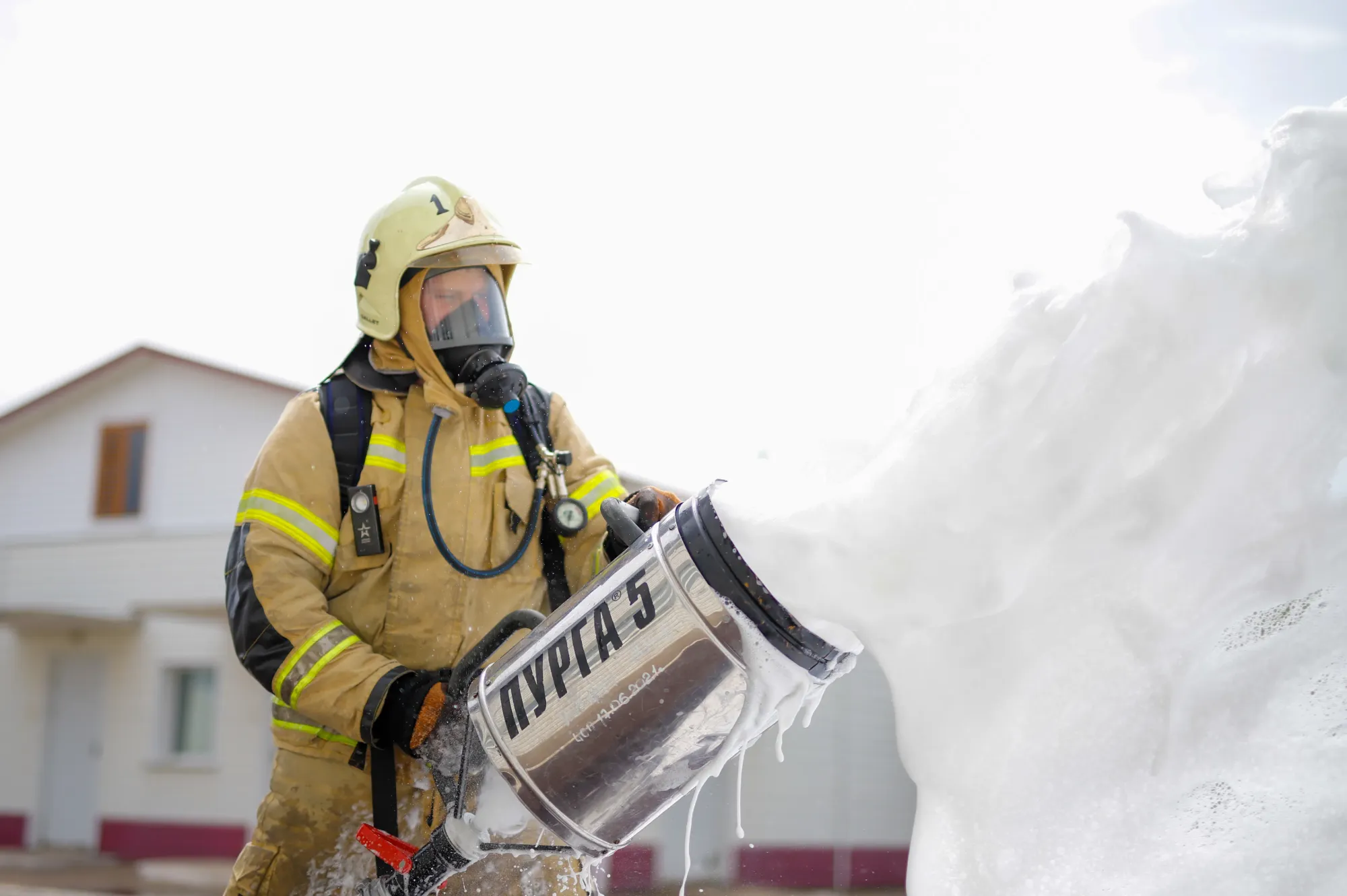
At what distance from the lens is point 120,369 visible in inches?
533

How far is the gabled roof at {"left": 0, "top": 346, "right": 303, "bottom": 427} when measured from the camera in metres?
12.5

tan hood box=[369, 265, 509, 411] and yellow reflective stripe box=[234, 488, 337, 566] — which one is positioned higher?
tan hood box=[369, 265, 509, 411]

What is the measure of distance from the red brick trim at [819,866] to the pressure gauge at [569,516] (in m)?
10.4

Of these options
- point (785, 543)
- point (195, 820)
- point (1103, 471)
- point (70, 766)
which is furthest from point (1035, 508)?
point (70, 766)

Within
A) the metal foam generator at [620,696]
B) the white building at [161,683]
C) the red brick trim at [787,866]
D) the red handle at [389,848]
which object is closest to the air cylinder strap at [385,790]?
the red handle at [389,848]

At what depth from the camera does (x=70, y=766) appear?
1415 centimetres

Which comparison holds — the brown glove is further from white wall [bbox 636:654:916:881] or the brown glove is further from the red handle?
white wall [bbox 636:654:916:881]

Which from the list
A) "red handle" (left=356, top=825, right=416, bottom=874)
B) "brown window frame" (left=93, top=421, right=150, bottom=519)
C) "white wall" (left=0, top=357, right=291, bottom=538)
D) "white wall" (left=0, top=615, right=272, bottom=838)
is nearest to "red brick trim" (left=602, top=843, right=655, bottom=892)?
"white wall" (left=0, top=615, right=272, bottom=838)

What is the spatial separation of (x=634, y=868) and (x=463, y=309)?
773 centimetres

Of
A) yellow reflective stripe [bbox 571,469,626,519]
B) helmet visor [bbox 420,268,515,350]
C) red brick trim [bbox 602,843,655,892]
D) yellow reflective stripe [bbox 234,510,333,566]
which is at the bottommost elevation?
red brick trim [bbox 602,843,655,892]

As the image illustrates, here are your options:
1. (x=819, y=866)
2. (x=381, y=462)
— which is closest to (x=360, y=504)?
(x=381, y=462)

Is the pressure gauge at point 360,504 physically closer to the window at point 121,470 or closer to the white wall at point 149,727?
the white wall at point 149,727

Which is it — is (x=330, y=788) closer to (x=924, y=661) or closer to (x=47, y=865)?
(x=924, y=661)

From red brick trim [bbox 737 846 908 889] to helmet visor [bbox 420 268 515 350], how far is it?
10510 mm
